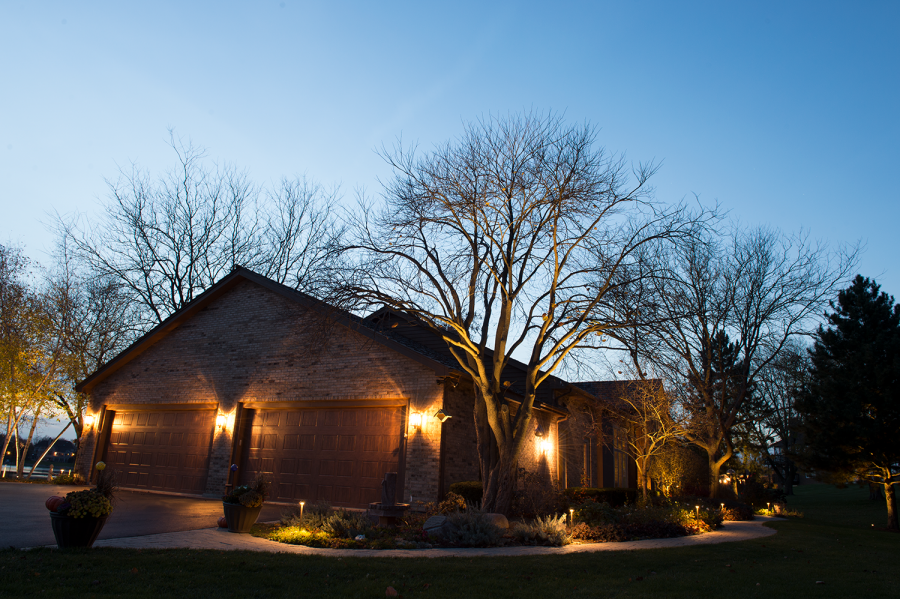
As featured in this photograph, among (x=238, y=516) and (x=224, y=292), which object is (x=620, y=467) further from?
(x=238, y=516)

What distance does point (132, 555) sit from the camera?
7156 millimetres

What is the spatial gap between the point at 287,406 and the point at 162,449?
16.6 feet

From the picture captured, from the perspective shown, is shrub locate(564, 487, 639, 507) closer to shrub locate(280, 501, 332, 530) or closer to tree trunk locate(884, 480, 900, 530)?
shrub locate(280, 501, 332, 530)

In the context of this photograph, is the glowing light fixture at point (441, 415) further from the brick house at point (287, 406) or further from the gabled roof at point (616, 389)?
the gabled roof at point (616, 389)

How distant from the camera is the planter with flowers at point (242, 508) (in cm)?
1009

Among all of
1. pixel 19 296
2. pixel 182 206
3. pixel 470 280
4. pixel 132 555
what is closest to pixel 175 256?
pixel 182 206

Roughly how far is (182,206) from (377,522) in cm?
2368

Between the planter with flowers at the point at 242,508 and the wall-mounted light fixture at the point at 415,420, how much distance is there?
199 inches

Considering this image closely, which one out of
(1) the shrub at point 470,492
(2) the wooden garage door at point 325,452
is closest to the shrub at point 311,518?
(1) the shrub at point 470,492

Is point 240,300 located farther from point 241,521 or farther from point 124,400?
point 241,521

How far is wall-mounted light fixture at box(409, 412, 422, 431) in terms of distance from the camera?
14.7 metres

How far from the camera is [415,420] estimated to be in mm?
14758

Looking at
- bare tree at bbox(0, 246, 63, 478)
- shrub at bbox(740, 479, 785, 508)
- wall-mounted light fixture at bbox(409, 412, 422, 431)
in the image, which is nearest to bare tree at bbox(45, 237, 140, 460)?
bare tree at bbox(0, 246, 63, 478)

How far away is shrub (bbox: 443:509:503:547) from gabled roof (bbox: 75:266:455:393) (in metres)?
4.78
